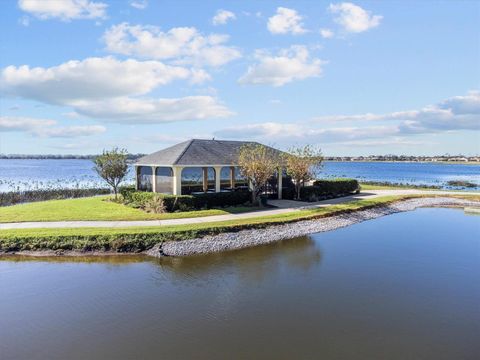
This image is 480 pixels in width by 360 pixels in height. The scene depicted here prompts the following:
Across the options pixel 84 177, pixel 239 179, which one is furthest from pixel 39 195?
pixel 84 177

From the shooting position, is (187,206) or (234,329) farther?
(187,206)

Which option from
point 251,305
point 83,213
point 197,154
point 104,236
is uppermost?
point 197,154

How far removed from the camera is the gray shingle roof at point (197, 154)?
26.4 metres

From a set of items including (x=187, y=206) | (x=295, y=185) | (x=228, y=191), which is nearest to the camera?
(x=187, y=206)

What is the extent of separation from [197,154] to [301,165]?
8.29 metres

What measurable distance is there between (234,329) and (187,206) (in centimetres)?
1452

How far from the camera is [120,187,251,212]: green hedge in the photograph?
77.8 ft

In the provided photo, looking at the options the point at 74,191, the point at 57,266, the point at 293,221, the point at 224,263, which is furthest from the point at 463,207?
the point at 74,191

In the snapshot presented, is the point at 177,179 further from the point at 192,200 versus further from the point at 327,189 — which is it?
the point at 327,189

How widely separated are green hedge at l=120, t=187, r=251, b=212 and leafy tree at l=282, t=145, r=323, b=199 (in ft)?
15.0

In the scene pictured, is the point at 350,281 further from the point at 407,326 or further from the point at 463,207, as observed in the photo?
the point at 463,207

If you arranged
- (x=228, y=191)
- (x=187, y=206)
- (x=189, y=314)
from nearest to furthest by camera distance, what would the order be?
1. (x=189, y=314)
2. (x=187, y=206)
3. (x=228, y=191)

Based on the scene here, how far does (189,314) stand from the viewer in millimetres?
10945

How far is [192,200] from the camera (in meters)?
24.2
